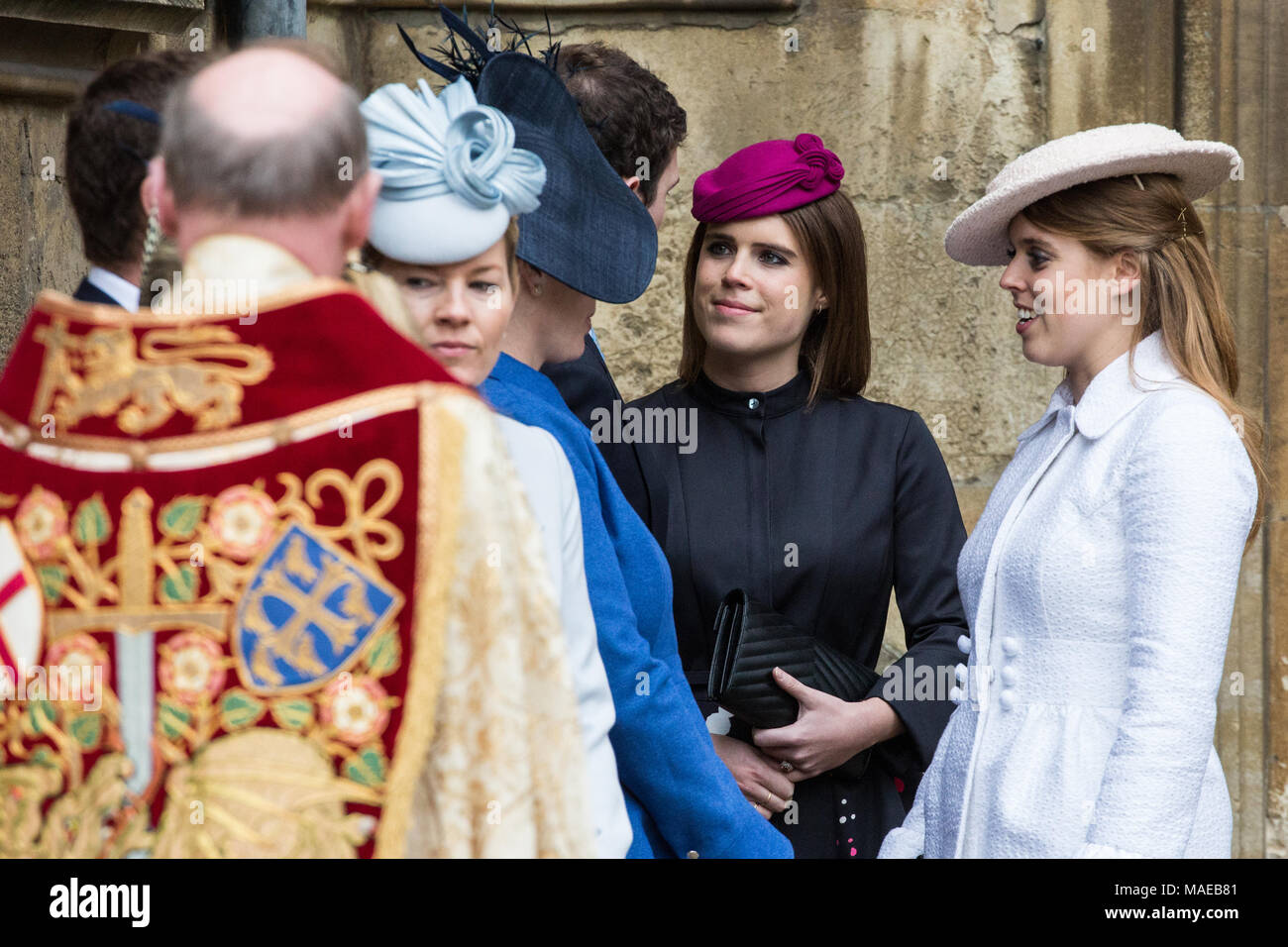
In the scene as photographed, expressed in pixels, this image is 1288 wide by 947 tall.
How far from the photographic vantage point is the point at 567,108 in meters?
2.25

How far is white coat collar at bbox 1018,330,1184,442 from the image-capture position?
231 cm

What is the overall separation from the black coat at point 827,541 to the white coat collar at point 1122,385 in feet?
1.96

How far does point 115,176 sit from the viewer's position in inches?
67.2

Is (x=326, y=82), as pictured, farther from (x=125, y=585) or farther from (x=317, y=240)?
(x=125, y=585)

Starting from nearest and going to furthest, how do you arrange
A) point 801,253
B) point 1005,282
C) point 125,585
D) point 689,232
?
1. point 125,585
2. point 1005,282
3. point 801,253
4. point 689,232

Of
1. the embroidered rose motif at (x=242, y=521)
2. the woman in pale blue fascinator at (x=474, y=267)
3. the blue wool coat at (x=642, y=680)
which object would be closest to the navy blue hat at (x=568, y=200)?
the blue wool coat at (x=642, y=680)

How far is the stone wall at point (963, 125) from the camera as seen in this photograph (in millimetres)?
4199

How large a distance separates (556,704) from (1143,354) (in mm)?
1266

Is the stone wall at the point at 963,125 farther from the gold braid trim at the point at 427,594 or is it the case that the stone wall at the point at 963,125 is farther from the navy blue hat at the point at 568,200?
the gold braid trim at the point at 427,594

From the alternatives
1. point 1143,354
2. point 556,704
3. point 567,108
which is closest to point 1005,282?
point 1143,354

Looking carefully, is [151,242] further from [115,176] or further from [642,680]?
[642,680]

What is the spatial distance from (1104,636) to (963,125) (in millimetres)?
2353

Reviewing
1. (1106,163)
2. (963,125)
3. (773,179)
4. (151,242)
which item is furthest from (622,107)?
(963,125)

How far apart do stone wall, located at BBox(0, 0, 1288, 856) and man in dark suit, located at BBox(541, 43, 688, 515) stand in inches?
50.4
